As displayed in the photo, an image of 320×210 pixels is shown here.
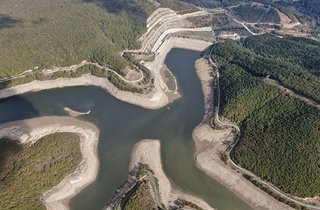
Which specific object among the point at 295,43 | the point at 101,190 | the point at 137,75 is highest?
the point at 295,43

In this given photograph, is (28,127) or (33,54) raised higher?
(33,54)

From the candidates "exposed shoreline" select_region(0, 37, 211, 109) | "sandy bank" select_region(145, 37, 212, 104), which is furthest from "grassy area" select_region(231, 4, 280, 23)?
"exposed shoreline" select_region(0, 37, 211, 109)

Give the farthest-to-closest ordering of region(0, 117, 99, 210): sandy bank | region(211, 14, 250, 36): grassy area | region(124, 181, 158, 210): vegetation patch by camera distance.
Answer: region(211, 14, 250, 36): grassy area, region(0, 117, 99, 210): sandy bank, region(124, 181, 158, 210): vegetation patch

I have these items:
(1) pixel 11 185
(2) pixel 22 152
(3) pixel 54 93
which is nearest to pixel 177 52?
(3) pixel 54 93

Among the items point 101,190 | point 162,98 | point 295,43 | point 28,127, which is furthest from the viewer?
point 295,43

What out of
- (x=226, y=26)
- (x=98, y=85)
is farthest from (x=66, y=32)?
(x=226, y=26)

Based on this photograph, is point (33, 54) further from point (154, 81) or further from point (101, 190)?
point (101, 190)

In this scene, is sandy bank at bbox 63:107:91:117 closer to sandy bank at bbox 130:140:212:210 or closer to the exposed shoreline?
the exposed shoreline
